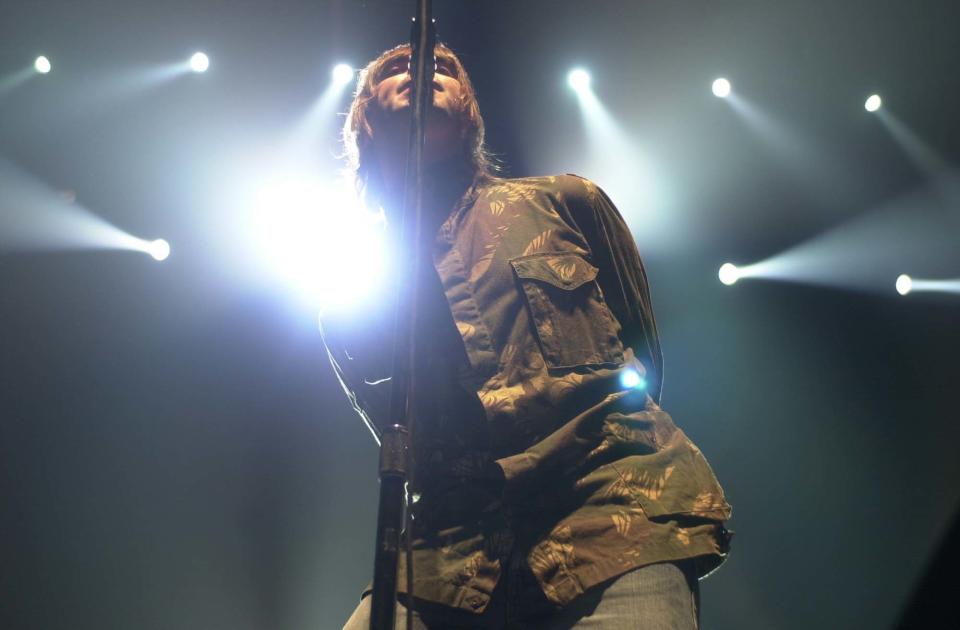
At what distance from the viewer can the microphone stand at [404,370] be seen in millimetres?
640

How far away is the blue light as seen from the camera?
113cm

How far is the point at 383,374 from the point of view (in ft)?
4.52

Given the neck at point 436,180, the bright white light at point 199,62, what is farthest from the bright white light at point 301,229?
the neck at point 436,180

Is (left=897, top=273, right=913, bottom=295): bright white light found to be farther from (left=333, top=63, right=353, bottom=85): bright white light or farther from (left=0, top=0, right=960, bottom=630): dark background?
(left=333, top=63, right=353, bottom=85): bright white light

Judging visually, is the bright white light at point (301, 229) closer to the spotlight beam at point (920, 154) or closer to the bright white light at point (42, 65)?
the bright white light at point (42, 65)

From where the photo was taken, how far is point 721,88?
4.33 metres

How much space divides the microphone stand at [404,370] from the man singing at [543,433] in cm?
7

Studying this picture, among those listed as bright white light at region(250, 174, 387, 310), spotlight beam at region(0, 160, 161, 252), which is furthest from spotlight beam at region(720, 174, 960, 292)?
spotlight beam at region(0, 160, 161, 252)

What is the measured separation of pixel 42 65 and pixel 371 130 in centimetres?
292

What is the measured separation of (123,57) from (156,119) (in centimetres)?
34

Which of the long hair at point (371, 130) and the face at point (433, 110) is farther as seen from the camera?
the long hair at point (371, 130)

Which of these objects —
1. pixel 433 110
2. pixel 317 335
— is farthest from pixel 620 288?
pixel 317 335

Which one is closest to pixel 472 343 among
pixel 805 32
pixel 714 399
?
pixel 714 399

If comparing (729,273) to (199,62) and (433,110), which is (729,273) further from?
(433,110)
